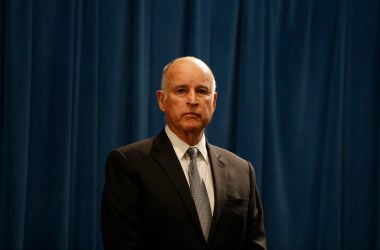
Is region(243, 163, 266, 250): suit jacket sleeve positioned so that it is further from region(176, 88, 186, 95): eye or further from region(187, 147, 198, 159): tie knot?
region(176, 88, 186, 95): eye

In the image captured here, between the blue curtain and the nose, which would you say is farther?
the blue curtain

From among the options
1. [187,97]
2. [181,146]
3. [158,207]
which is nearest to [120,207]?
[158,207]

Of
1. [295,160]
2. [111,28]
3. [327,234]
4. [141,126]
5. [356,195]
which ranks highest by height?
[111,28]

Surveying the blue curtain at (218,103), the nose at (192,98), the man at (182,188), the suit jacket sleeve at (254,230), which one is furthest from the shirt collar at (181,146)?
the blue curtain at (218,103)

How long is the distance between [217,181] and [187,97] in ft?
1.14

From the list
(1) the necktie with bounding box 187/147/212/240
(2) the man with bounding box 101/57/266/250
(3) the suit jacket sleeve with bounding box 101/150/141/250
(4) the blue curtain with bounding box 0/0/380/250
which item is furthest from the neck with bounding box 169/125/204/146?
(4) the blue curtain with bounding box 0/0/380/250

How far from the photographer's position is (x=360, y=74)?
3205mm

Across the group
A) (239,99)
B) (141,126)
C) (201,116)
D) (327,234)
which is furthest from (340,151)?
(201,116)

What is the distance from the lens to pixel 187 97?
1820 millimetres

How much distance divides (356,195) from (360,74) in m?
0.83

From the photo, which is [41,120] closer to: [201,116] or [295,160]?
[201,116]

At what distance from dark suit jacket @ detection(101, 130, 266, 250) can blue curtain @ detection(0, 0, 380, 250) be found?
1022mm

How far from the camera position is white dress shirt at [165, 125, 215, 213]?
1795mm

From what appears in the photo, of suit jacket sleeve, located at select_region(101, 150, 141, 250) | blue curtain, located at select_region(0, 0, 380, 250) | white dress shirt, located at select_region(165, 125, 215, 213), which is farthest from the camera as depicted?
blue curtain, located at select_region(0, 0, 380, 250)
